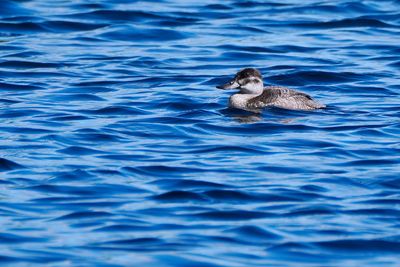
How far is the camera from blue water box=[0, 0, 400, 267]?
445 inches

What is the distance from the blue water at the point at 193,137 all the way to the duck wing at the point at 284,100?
0.56 ft

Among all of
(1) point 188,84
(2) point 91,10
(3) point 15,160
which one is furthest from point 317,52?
(3) point 15,160

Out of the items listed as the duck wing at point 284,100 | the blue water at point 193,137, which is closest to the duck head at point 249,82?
the duck wing at point 284,100

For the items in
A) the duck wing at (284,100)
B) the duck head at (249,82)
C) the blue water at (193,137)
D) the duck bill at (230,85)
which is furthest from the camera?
the duck bill at (230,85)

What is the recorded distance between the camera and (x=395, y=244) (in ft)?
36.9

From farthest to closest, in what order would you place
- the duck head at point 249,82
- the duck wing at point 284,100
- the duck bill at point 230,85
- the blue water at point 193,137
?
the duck bill at point 230,85 → the duck head at point 249,82 → the duck wing at point 284,100 → the blue water at point 193,137

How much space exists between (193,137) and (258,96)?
8.60 ft

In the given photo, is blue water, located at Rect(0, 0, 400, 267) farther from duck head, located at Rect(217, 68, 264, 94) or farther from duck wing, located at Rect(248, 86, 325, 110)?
duck head, located at Rect(217, 68, 264, 94)

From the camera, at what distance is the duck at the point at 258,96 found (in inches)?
696

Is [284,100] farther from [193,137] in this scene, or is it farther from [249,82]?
[193,137]

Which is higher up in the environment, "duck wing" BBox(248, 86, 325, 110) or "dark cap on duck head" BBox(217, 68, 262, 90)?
"dark cap on duck head" BBox(217, 68, 262, 90)

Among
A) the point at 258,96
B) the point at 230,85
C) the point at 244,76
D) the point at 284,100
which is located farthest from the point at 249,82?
the point at 284,100

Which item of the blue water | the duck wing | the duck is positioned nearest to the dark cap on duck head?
the duck

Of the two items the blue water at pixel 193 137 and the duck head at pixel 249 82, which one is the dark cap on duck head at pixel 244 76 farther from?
the blue water at pixel 193 137
